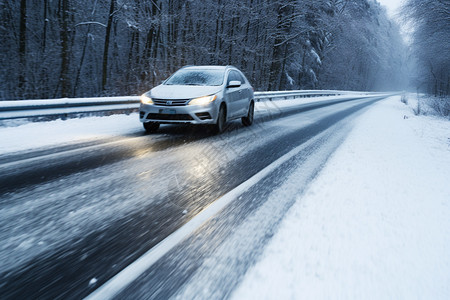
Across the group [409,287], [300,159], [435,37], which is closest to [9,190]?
[409,287]

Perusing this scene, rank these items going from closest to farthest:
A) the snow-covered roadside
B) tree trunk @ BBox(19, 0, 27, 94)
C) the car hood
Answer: the snow-covered roadside < the car hood < tree trunk @ BBox(19, 0, 27, 94)

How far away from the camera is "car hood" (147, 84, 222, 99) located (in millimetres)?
7566

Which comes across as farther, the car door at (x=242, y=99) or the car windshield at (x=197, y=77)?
the car door at (x=242, y=99)

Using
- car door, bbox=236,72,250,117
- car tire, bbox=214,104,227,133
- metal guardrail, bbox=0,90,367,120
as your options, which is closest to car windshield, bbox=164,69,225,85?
car tire, bbox=214,104,227,133

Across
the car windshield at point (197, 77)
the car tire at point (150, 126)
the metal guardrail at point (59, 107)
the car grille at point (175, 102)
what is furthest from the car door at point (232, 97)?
the metal guardrail at point (59, 107)

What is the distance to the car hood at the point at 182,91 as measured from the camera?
24.8 feet

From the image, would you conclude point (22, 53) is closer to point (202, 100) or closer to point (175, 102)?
point (175, 102)

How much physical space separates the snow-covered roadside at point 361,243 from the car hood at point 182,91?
376 centimetres

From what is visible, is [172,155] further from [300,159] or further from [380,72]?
[380,72]

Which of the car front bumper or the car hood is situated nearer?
the car front bumper

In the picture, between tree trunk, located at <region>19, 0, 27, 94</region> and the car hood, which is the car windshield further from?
tree trunk, located at <region>19, 0, 27, 94</region>

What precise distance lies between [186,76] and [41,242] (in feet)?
23.1

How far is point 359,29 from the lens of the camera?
4947 centimetres

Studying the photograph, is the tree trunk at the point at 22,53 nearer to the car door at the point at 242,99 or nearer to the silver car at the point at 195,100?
the silver car at the point at 195,100
